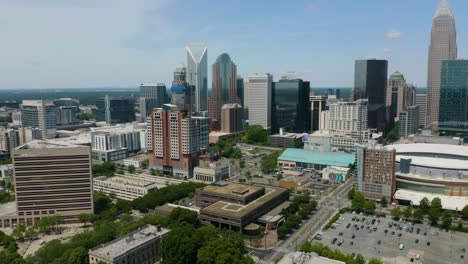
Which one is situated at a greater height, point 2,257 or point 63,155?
point 63,155

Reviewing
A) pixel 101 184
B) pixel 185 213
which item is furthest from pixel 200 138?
pixel 185 213

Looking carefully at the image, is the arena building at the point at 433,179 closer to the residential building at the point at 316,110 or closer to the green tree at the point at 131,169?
the green tree at the point at 131,169

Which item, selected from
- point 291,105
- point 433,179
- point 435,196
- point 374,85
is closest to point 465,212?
point 435,196

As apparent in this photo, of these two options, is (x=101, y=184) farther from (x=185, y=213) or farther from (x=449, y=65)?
(x=449, y=65)

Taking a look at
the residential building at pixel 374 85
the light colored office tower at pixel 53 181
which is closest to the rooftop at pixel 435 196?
the light colored office tower at pixel 53 181

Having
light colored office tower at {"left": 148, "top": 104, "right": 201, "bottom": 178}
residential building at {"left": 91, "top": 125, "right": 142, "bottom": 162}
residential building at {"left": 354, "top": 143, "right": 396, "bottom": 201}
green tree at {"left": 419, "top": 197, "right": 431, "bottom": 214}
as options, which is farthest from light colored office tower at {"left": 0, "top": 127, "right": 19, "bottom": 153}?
green tree at {"left": 419, "top": 197, "right": 431, "bottom": 214}

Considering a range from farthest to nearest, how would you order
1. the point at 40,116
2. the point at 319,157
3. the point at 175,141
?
1. the point at 40,116
2. the point at 319,157
3. the point at 175,141

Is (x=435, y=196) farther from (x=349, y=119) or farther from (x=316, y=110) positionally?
(x=316, y=110)

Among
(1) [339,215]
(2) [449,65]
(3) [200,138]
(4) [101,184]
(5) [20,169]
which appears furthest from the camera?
(2) [449,65]
